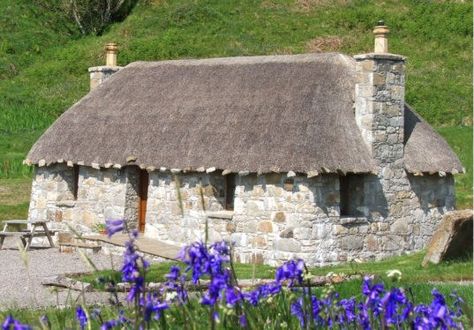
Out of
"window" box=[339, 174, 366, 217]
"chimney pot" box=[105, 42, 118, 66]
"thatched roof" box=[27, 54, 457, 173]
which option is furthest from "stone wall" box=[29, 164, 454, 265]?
"chimney pot" box=[105, 42, 118, 66]

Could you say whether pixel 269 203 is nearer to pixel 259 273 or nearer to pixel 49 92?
pixel 259 273

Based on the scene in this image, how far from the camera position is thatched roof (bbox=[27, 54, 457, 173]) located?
17.5 metres

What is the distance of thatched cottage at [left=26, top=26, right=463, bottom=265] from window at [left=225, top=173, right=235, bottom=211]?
0.02 m

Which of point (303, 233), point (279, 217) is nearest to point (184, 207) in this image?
point (279, 217)

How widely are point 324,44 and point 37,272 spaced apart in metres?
22.4

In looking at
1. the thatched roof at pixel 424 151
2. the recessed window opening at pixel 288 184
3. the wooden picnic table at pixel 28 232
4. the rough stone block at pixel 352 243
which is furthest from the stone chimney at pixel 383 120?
the wooden picnic table at pixel 28 232

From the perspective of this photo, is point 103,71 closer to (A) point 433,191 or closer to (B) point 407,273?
Answer: (A) point 433,191

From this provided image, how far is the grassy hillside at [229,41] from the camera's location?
33688 mm

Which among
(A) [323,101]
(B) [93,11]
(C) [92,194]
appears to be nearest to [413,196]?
(A) [323,101]

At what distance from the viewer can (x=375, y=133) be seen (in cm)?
1803

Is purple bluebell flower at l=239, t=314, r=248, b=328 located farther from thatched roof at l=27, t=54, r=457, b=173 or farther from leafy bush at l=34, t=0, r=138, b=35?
leafy bush at l=34, t=0, r=138, b=35

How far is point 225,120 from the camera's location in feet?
61.8

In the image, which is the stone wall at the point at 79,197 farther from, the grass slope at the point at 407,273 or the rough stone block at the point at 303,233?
the rough stone block at the point at 303,233

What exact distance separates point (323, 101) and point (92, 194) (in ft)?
19.6
